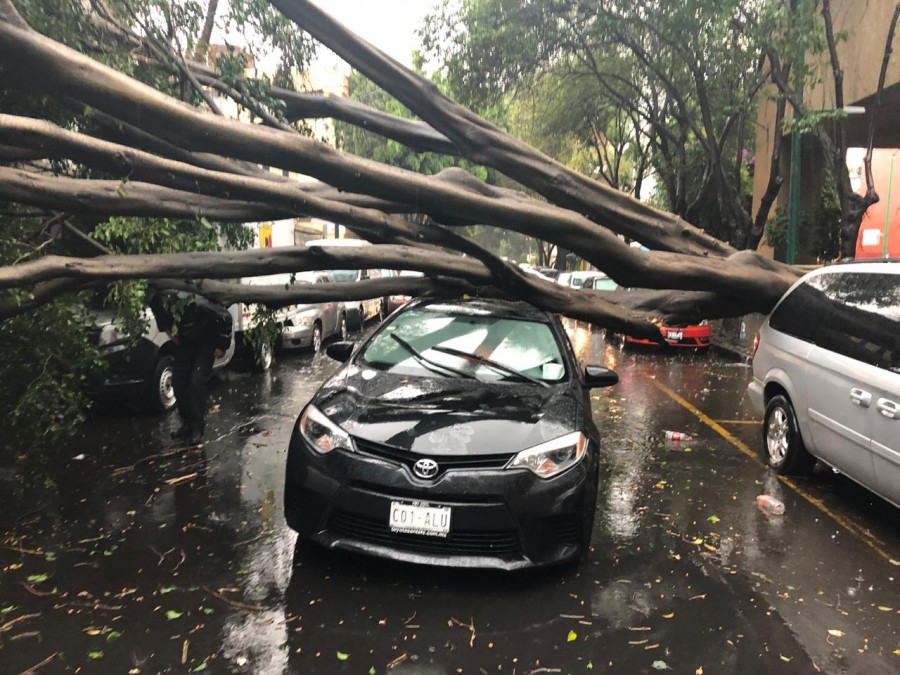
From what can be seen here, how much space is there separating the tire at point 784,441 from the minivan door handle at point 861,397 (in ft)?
3.48

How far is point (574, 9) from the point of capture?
13.5 m

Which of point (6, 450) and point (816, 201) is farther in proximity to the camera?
point (816, 201)

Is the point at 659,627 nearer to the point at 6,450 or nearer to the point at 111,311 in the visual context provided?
the point at 6,450

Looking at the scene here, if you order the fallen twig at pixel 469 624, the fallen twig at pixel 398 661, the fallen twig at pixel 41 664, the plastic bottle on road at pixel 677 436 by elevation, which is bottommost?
the fallen twig at pixel 41 664

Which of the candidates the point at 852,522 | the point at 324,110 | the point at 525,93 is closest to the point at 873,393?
the point at 852,522

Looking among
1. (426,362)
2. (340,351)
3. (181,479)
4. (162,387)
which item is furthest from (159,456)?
(426,362)

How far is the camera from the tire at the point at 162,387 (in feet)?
24.9

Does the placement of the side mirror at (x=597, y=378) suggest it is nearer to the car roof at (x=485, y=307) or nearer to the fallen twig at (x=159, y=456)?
the car roof at (x=485, y=307)

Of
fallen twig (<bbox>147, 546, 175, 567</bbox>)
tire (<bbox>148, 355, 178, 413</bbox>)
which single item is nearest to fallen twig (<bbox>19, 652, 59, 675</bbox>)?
fallen twig (<bbox>147, 546, 175, 567</bbox>)

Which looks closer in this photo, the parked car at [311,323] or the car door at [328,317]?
the parked car at [311,323]

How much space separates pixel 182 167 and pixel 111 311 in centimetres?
380

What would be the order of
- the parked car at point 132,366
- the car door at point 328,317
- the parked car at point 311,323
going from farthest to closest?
the car door at point 328,317 < the parked car at point 311,323 < the parked car at point 132,366

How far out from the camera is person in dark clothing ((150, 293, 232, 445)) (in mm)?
6527

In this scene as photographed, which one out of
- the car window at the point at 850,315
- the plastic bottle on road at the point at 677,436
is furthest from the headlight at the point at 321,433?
the plastic bottle on road at the point at 677,436
